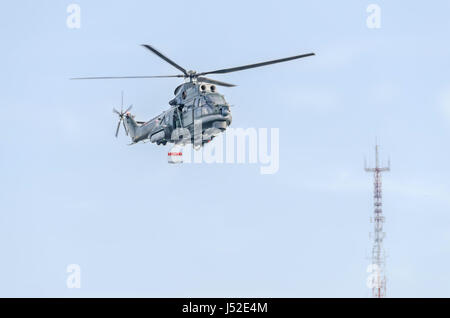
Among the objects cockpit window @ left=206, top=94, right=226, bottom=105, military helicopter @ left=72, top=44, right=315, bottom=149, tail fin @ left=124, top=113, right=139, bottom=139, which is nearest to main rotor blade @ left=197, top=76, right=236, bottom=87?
military helicopter @ left=72, top=44, right=315, bottom=149

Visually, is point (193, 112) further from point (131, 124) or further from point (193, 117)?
point (131, 124)

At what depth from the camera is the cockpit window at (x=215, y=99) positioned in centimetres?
10212

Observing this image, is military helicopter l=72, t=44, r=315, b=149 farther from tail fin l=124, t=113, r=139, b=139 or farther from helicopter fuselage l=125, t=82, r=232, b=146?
tail fin l=124, t=113, r=139, b=139

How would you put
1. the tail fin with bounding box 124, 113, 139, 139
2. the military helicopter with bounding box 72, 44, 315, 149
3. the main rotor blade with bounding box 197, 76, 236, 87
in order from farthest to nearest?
1. the tail fin with bounding box 124, 113, 139, 139
2. the main rotor blade with bounding box 197, 76, 236, 87
3. the military helicopter with bounding box 72, 44, 315, 149

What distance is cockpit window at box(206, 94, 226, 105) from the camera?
10212 centimetres

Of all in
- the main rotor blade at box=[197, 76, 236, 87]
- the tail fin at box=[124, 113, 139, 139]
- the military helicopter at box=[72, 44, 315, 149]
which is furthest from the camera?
the tail fin at box=[124, 113, 139, 139]

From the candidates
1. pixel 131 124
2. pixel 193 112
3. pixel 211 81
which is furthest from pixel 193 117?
pixel 131 124

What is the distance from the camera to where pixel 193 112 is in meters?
104

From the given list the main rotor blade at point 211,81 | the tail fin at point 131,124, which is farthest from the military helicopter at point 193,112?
the tail fin at point 131,124
